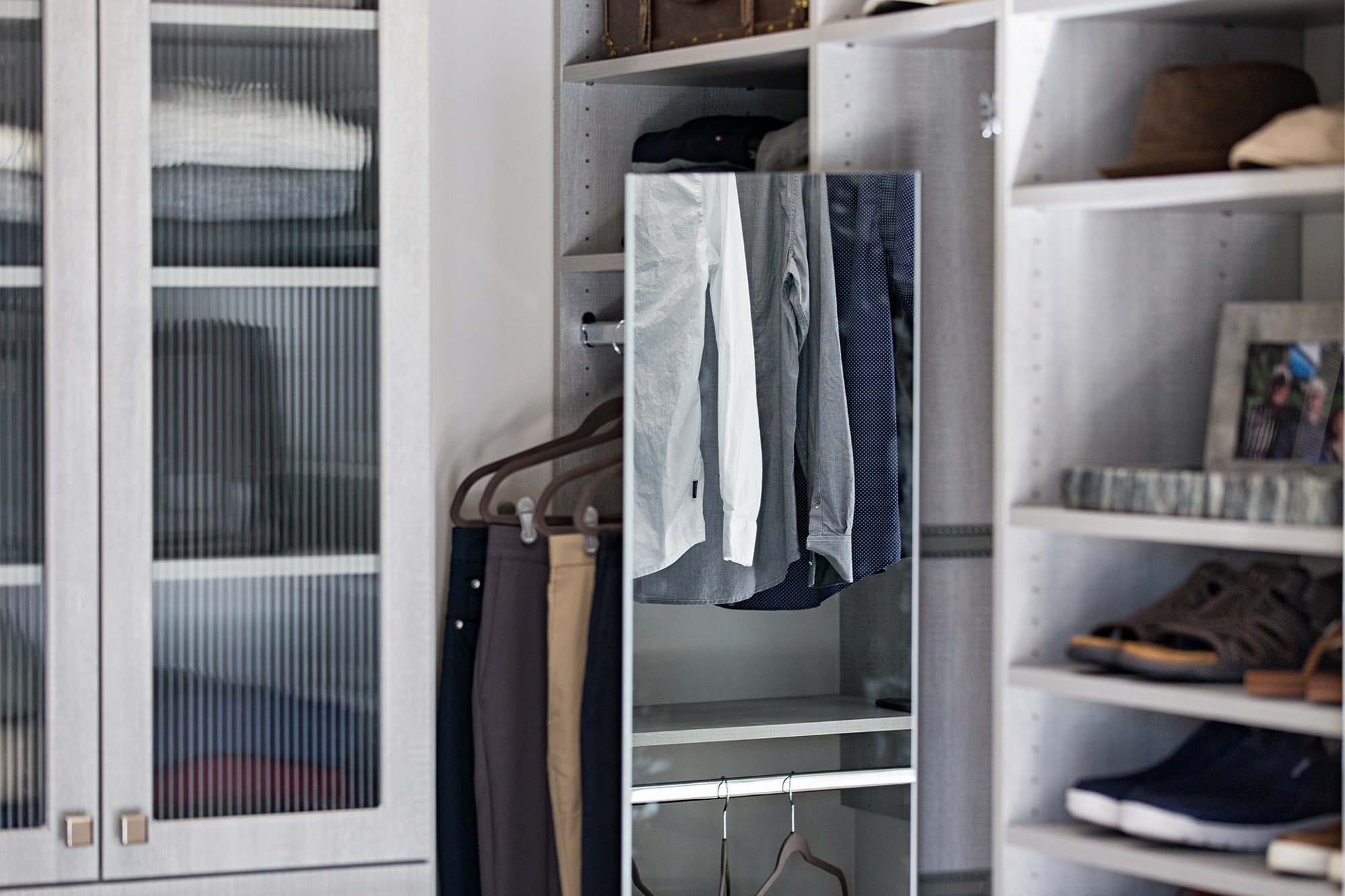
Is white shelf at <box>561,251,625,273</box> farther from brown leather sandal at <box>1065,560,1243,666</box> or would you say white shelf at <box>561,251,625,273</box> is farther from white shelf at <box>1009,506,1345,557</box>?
brown leather sandal at <box>1065,560,1243,666</box>

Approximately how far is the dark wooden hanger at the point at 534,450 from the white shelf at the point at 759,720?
48 cm

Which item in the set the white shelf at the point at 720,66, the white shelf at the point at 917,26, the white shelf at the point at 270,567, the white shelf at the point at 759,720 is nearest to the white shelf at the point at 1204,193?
the white shelf at the point at 917,26

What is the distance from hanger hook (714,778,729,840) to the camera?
184 cm

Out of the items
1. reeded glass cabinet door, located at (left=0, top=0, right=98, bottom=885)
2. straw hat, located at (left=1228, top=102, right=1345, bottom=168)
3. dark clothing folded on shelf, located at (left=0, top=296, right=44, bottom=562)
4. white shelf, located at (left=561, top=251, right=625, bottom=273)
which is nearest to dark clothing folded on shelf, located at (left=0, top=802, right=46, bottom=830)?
reeded glass cabinet door, located at (left=0, top=0, right=98, bottom=885)

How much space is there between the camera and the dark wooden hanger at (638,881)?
1841 mm

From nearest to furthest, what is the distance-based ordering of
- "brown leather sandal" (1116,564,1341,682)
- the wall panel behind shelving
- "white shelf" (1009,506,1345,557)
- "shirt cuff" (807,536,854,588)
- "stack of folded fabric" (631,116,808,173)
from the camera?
1. "white shelf" (1009,506,1345,557)
2. "brown leather sandal" (1116,564,1341,682)
3. "shirt cuff" (807,536,854,588)
4. "stack of folded fabric" (631,116,808,173)
5. the wall panel behind shelving

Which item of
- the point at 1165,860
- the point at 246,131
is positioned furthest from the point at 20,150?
the point at 1165,860

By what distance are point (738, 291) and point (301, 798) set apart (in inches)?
35.6

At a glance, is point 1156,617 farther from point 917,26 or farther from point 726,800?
point 917,26

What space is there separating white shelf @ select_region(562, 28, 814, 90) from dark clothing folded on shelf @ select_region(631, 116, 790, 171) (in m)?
0.08

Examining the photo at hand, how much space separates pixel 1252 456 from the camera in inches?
62.1

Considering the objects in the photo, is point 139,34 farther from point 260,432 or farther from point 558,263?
point 558,263

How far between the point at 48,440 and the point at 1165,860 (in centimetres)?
144

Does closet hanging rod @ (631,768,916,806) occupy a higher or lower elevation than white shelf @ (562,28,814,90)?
lower
